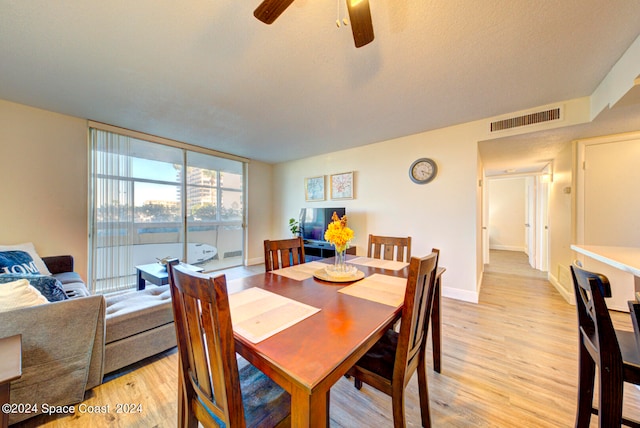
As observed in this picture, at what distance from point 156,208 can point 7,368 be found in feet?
11.5

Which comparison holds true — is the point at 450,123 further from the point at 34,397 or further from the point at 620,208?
the point at 34,397

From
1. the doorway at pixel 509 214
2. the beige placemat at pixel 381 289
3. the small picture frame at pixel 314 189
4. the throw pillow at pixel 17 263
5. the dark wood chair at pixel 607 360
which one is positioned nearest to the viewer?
the dark wood chair at pixel 607 360

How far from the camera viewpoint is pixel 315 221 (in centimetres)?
446

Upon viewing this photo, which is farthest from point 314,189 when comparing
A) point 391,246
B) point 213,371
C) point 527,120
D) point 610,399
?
point 610,399

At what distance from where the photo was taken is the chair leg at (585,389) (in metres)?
1.03

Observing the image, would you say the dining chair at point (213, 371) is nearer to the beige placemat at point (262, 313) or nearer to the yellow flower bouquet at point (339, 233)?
the beige placemat at point (262, 313)

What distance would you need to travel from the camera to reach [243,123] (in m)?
3.10

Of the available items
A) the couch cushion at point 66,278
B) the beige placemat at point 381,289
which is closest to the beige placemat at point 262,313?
the beige placemat at point 381,289

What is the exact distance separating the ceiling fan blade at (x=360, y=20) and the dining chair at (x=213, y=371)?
1364 millimetres

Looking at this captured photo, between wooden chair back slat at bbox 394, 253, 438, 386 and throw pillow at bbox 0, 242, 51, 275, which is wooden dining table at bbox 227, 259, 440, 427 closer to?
wooden chair back slat at bbox 394, 253, 438, 386

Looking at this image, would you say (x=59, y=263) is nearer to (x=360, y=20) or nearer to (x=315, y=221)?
(x=315, y=221)

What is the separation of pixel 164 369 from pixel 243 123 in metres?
2.85

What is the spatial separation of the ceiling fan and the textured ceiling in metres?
0.33

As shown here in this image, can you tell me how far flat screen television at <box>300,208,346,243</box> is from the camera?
4252mm
